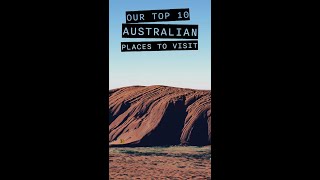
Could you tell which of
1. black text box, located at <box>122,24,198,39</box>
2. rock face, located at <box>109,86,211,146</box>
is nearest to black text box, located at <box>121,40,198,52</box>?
black text box, located at <box>122,24,198,39</box>

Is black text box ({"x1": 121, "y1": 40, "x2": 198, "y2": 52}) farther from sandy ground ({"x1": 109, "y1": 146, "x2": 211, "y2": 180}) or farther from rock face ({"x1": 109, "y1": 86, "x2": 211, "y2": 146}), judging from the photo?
rock face ({"x1": 109, "y1": 86, "x2": 211, "y2": 146})

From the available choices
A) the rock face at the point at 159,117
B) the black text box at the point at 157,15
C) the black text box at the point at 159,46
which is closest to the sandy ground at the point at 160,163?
the rock face at the point at 159,117

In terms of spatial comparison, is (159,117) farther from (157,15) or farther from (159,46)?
(157,15)
